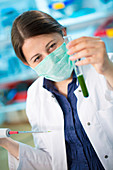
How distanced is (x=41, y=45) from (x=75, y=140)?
599mm

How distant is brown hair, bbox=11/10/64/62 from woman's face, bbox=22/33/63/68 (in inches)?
1.0

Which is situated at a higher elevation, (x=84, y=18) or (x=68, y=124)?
(x=84, y=18)

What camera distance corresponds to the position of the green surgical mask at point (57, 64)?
986 mm

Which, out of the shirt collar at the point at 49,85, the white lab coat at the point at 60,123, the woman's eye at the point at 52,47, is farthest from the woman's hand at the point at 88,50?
the shirt collar at the point at 49,85

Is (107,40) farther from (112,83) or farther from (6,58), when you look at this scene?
(112,83)

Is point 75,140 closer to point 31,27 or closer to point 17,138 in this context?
point 31,27

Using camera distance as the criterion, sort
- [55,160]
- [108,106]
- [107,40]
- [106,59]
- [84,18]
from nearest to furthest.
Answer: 1. [106,59]
2. [108,106]
3. [55,160]
4. [84,18]
5. [107,40]

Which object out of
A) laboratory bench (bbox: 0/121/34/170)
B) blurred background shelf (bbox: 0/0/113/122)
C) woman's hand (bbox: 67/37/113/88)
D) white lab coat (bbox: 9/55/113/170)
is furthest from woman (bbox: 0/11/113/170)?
blurred background shelf (bbox: 0/0/113/122)

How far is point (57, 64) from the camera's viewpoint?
1.00 meters

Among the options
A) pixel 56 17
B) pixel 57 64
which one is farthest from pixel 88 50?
pixel 56 17

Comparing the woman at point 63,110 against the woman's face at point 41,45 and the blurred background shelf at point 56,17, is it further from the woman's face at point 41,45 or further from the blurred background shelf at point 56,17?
the blurred background shelf at point 56,17

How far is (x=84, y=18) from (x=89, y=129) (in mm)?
1440

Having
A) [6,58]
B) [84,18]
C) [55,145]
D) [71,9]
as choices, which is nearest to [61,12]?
[71,9]

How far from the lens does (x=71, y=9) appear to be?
2.01m
